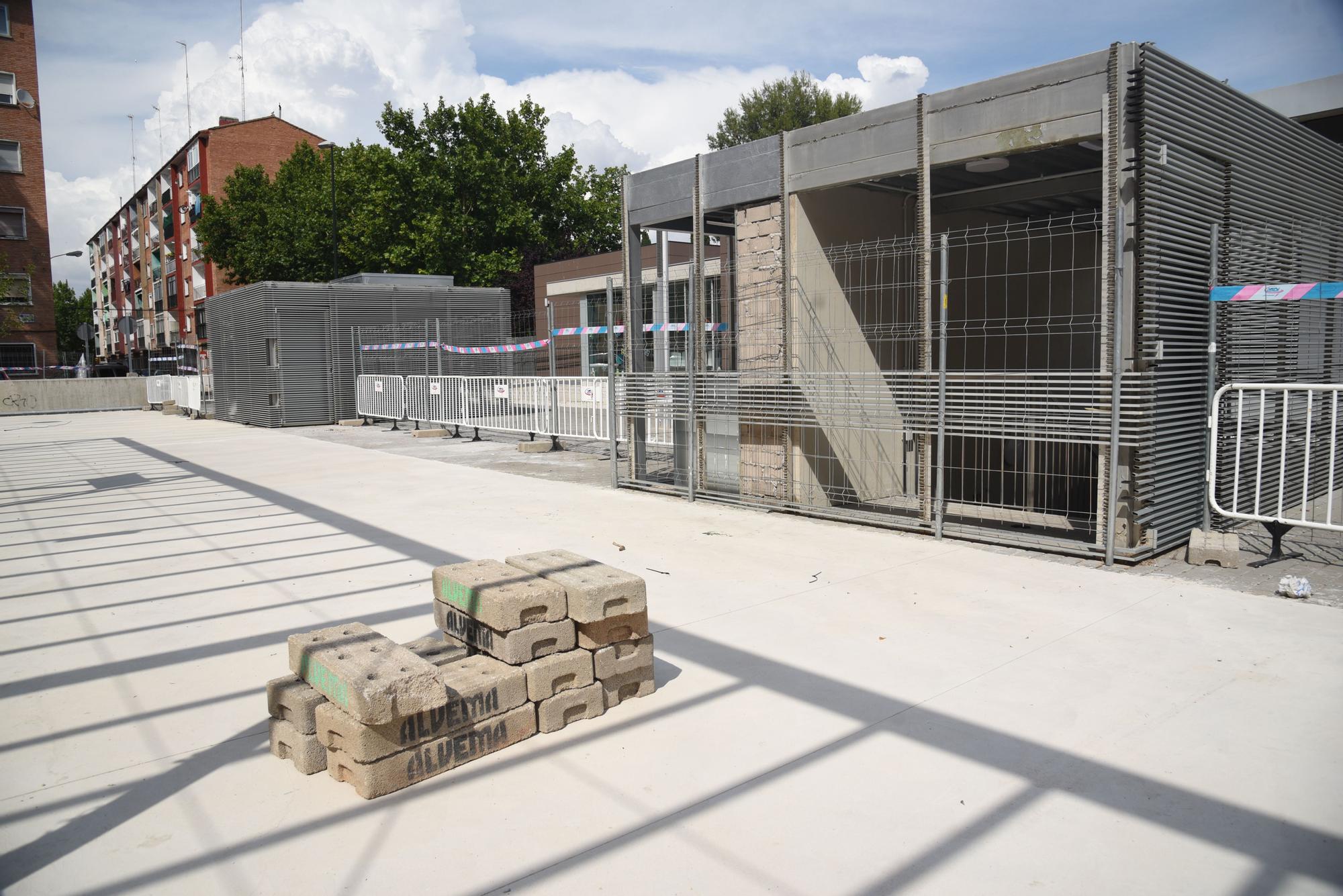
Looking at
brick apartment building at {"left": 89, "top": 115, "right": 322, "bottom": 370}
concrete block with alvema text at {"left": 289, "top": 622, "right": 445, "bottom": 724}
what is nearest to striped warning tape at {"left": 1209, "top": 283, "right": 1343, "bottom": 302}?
concrete block with alvema text at {"left": 289, "top": 622, "right": 445, "bottom": 724}

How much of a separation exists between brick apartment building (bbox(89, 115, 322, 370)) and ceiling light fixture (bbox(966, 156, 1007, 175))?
40277 mm

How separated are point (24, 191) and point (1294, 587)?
54863 mm

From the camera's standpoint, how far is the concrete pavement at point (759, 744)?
9.89ft

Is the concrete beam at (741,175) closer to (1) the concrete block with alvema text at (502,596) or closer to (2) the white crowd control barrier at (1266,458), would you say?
(2) the white crowd control barrier at (1266,458)

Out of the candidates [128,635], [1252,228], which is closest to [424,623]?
[128,635]

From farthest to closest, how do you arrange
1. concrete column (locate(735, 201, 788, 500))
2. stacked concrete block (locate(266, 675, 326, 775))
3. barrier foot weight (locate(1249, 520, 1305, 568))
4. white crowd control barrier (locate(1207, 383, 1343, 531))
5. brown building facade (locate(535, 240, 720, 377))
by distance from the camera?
brown building facade (locate(535, 240, 720, 377))
concrete column (locate(735, 201, 788, 500))
white crowd control barrier (locate(1207, 383, 1343, 531))
barrier foot weight (locate(1249, 520, 1305, 568))
stacked concrete block (locate(266, 675, 326, 775))

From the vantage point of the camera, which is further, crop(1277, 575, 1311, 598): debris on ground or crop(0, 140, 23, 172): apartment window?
crop(0, 140, 23, 172): apartment window

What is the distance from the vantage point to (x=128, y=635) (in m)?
5.66

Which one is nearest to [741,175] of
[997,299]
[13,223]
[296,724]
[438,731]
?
[997,299]

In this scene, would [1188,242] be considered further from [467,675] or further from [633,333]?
[467,675]

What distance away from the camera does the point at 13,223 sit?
44.2 meters

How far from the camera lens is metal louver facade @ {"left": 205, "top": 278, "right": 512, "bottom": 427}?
77.0 ft

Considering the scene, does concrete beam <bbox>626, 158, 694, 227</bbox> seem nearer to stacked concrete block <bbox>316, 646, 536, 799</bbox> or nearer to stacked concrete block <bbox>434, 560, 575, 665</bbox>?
stacked concrete block <bbox>434, 560, 575, 665</bbox>

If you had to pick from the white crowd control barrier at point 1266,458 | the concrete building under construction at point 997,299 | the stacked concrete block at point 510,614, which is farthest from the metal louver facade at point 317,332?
the stacked concrete block at point 510,614
